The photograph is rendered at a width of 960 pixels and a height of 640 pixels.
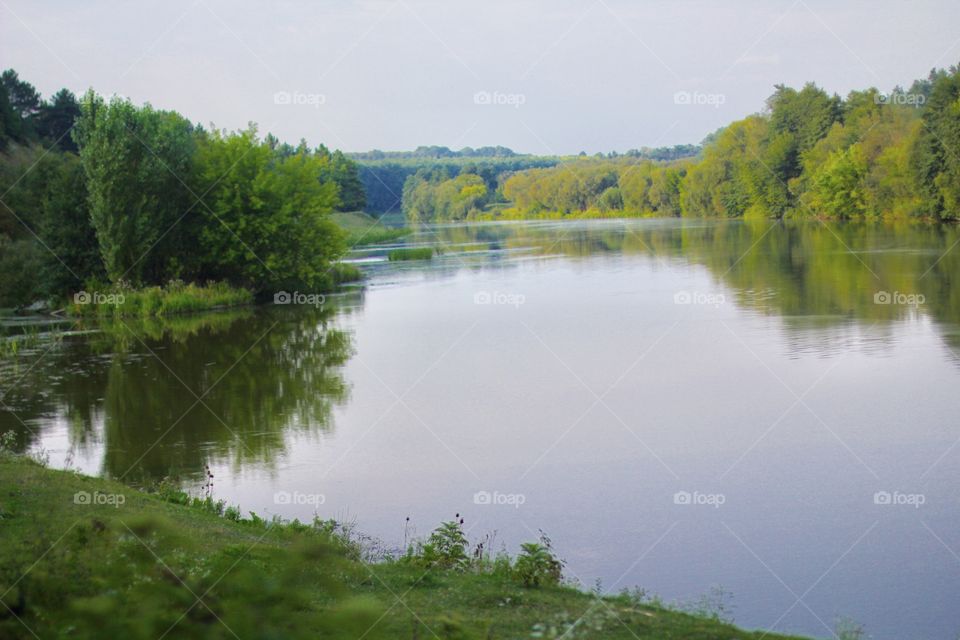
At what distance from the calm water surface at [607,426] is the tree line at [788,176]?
92.3 feet

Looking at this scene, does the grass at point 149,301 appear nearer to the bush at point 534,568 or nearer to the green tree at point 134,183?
the green tree at point 134,183

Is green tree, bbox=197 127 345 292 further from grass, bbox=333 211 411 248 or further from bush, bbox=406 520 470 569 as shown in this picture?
grass, bbox=333 211 411 248

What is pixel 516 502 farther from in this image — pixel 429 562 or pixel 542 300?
pixel 542 300

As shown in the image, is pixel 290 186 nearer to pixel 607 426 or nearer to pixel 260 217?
pixel 260 217

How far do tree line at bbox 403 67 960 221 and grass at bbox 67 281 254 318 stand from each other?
32305 mm

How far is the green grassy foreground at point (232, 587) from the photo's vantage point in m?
4.24

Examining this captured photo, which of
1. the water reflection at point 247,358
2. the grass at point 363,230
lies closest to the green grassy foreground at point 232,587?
the water reflection at point 247,358

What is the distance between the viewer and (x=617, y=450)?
41.6ft

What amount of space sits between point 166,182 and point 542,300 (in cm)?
1390

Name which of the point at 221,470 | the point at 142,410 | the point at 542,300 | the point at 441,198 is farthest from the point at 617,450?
the point at 441,198

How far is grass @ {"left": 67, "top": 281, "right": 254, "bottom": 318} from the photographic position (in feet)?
102

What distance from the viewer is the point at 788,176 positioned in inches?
3438

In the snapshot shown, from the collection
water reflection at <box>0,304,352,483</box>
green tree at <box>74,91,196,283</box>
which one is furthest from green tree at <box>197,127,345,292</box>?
water reflection at <box>0,304,352,483</box>

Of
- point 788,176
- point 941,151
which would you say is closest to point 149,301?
point 941,151
